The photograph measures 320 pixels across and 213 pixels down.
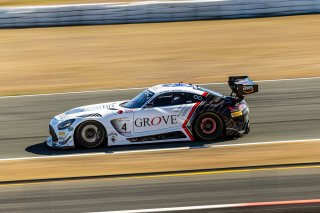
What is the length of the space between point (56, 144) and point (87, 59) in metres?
10.3

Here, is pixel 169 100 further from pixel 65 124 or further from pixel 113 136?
pixel 65 124

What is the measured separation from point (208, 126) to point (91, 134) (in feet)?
8.17

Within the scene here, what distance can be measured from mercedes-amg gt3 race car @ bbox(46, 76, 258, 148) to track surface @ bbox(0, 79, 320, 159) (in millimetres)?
225

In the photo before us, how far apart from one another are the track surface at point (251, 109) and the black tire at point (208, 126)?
11.8 inches

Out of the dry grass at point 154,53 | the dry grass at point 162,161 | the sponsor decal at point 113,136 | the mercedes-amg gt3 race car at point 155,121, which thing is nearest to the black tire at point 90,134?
the mercedes-amg gt3 race car at point 155,121

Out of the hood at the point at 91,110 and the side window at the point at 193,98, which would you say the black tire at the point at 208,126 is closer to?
the side window at the point at 193,98

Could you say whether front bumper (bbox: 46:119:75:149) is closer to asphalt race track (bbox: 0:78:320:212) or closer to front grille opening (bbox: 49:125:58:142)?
front grille opening (bbox: 49:125:58:142)

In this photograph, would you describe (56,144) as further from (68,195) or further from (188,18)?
(188,18)

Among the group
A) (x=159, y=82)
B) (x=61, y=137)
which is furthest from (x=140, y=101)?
(x=159, y=82)

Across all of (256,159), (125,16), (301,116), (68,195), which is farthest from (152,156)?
(125,16)

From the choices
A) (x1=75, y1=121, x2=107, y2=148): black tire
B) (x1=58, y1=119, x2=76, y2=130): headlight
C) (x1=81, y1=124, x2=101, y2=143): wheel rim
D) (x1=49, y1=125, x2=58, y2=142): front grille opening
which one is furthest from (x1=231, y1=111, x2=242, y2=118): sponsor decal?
(x1=49, y1=125, x2=58, y2=142): front grille opening

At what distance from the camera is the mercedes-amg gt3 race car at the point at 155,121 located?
14.1 metres

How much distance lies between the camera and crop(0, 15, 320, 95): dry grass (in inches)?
840

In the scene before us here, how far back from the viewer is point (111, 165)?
1288cm
